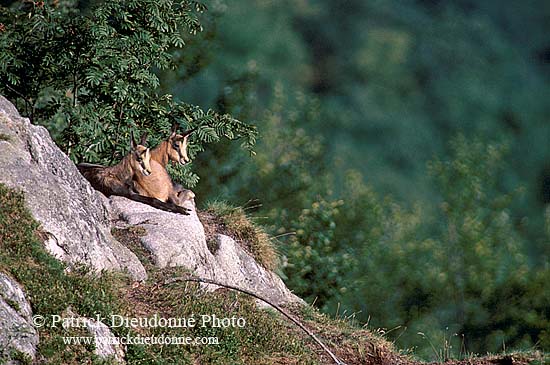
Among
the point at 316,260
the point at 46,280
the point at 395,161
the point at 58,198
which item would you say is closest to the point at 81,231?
the point at 58,198

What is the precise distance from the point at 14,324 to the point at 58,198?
172 centimetres

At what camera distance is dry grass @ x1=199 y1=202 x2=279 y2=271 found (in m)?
9.95

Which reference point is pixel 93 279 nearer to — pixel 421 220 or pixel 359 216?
pixel 359 216

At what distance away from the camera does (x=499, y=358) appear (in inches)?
344

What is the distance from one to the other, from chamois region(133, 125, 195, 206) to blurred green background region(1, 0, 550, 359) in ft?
17.0

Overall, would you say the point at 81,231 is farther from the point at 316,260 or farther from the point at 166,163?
the point at 316,260

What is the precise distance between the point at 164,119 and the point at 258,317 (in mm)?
3026

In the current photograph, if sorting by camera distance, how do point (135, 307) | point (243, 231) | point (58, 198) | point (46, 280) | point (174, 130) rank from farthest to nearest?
point (243, 231), point (174, 130), point (58, 198), point (135, 307), point (46, 280)

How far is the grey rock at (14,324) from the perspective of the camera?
588cm

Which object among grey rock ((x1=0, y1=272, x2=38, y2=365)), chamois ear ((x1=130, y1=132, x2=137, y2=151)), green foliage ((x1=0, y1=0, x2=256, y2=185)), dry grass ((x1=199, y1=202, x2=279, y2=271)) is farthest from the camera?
dry grass ((x1=199, y1=202, x2=279, y2=271))

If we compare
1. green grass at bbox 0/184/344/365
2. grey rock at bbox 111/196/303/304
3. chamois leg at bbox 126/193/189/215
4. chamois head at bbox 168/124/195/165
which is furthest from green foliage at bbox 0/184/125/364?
chamois head at bbox 168/124/195/165

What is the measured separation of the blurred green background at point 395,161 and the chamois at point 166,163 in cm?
519

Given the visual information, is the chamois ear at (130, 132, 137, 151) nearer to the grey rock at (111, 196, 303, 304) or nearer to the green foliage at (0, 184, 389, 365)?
the grey rock at (111, 196, 303, 304)

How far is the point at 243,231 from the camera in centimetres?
1009
